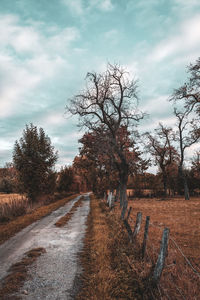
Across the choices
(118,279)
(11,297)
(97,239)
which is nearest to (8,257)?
(11,297)

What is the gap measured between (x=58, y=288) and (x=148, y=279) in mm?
2081

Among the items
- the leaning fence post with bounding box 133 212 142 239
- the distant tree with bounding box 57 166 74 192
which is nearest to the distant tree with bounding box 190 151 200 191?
the distant tree with bounding box 57 166 74 192

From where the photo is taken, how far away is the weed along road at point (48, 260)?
178 inches

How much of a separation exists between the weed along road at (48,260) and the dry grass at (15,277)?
13cm

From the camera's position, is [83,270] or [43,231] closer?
[83,270]

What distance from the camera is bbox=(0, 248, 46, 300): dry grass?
14.4ft

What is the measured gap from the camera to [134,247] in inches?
239

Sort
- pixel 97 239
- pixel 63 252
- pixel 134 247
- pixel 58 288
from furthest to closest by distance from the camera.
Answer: pixel 97 239
pixel 63 252
pixel 134 247
pixel 58 288

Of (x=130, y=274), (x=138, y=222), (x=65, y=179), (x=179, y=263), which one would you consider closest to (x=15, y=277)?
(x=130, y=274)

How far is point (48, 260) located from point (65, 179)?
43.0m

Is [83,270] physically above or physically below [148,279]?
below

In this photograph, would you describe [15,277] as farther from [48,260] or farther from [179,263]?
[179,263]

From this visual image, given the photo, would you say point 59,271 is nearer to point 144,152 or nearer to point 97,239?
point 97,239

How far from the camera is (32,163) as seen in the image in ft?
73.9
